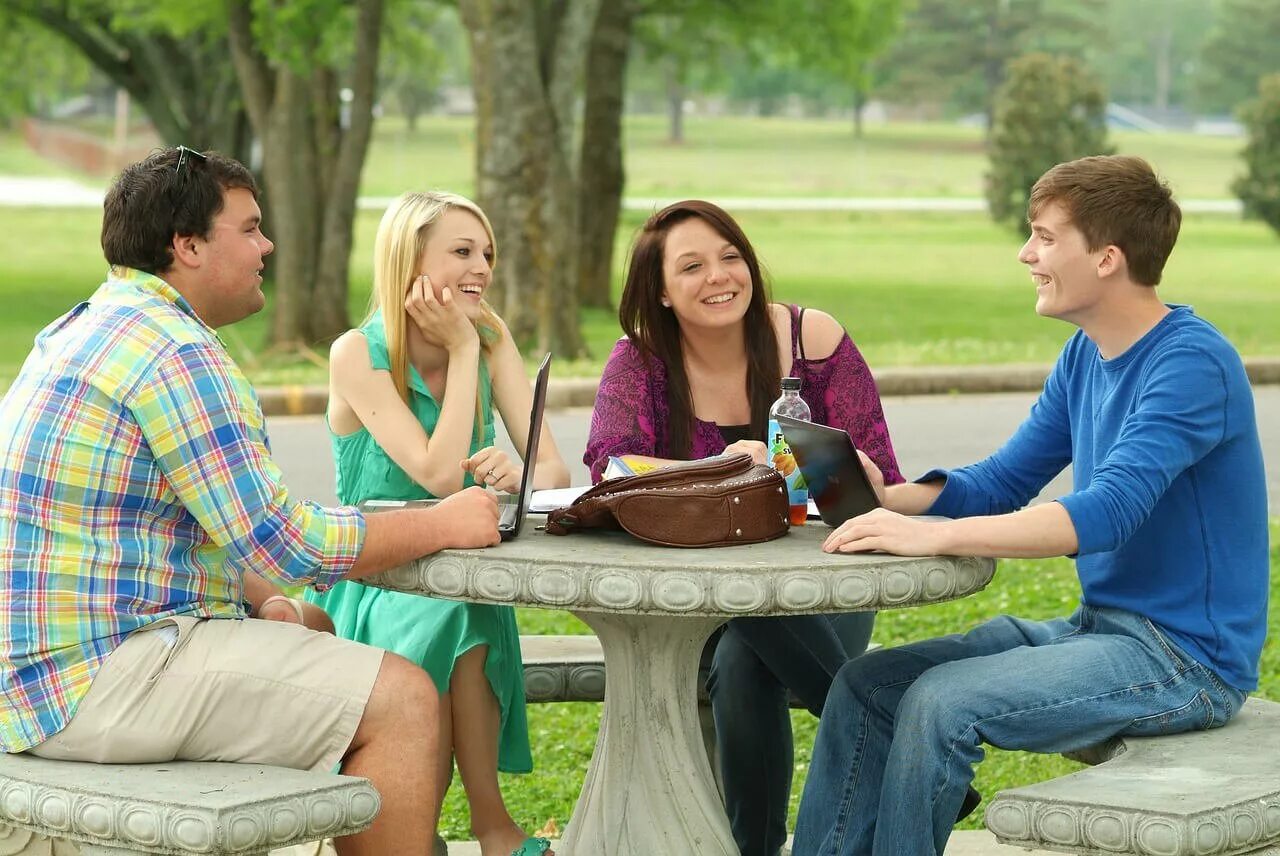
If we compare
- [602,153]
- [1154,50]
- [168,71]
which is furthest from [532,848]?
[1154,50]

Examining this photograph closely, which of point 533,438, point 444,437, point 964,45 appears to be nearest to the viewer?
point 533,438

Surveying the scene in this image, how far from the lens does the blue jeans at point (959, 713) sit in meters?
3.29

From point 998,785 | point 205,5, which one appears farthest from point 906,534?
point 205,5

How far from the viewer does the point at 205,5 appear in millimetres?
17953

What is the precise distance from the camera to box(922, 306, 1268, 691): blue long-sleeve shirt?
3334 mm

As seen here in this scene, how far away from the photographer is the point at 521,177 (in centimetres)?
1320

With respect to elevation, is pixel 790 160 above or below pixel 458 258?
below

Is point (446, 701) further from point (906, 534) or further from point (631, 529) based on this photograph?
point (906, 534)

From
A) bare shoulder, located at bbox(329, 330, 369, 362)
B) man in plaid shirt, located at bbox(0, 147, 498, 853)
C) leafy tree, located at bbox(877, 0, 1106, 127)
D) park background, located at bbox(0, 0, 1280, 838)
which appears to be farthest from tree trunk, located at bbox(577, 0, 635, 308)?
leafy tree, located at bbox(877, 0, 1106, 127)

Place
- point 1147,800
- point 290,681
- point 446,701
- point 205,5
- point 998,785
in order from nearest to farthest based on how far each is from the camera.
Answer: point 1147,800 → point 290,681 → point 446,701 → point 998,785 → point 205,5

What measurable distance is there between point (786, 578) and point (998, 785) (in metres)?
2.24

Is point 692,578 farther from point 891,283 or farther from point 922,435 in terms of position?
point 891,283

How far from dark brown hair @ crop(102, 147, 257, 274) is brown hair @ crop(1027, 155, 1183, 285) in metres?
1.52

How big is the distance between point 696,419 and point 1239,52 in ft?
280
